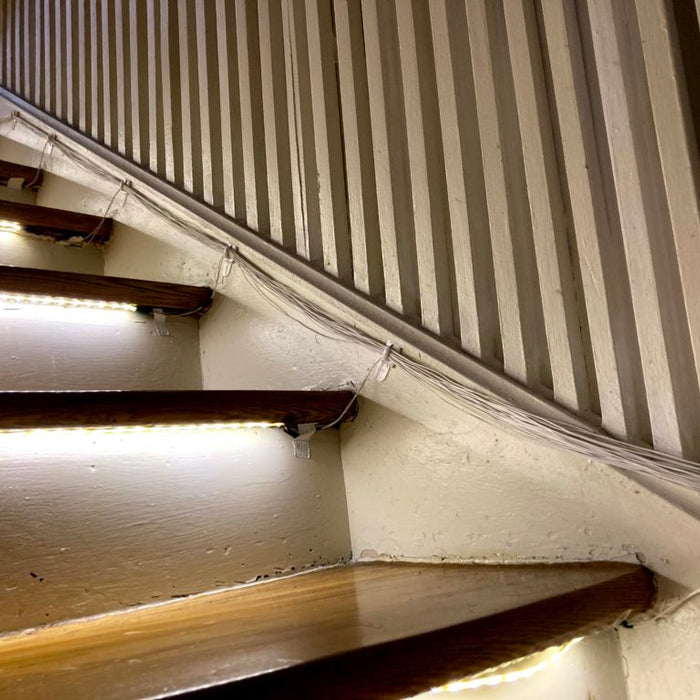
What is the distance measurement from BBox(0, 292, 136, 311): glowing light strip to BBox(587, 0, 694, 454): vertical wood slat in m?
0.77

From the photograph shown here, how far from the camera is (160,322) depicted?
120 centimetres

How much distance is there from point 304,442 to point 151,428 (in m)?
0.25

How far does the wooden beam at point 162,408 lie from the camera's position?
2.41 ft

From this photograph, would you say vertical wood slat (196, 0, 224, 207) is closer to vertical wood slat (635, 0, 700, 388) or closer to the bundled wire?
the bundled wire

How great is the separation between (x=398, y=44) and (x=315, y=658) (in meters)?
0.91

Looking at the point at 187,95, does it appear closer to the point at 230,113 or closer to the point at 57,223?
the point at 230,113

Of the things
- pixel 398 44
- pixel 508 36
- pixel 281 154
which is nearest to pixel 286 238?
pixel 281 154

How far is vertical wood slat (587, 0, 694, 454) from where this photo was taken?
72 cm

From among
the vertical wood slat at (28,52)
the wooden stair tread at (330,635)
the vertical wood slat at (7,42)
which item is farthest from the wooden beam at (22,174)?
the wooden stair tread at (330,635)

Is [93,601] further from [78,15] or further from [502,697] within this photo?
[78,15]

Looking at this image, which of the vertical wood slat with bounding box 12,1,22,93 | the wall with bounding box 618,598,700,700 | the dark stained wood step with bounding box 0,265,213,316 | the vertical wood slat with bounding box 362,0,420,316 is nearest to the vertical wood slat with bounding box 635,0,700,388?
the wall with bounding box 618,598,700,700

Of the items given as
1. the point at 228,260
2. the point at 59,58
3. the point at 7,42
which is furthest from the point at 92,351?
the point at 7,42

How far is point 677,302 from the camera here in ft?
2.39

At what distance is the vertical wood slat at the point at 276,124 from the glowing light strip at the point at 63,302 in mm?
294
